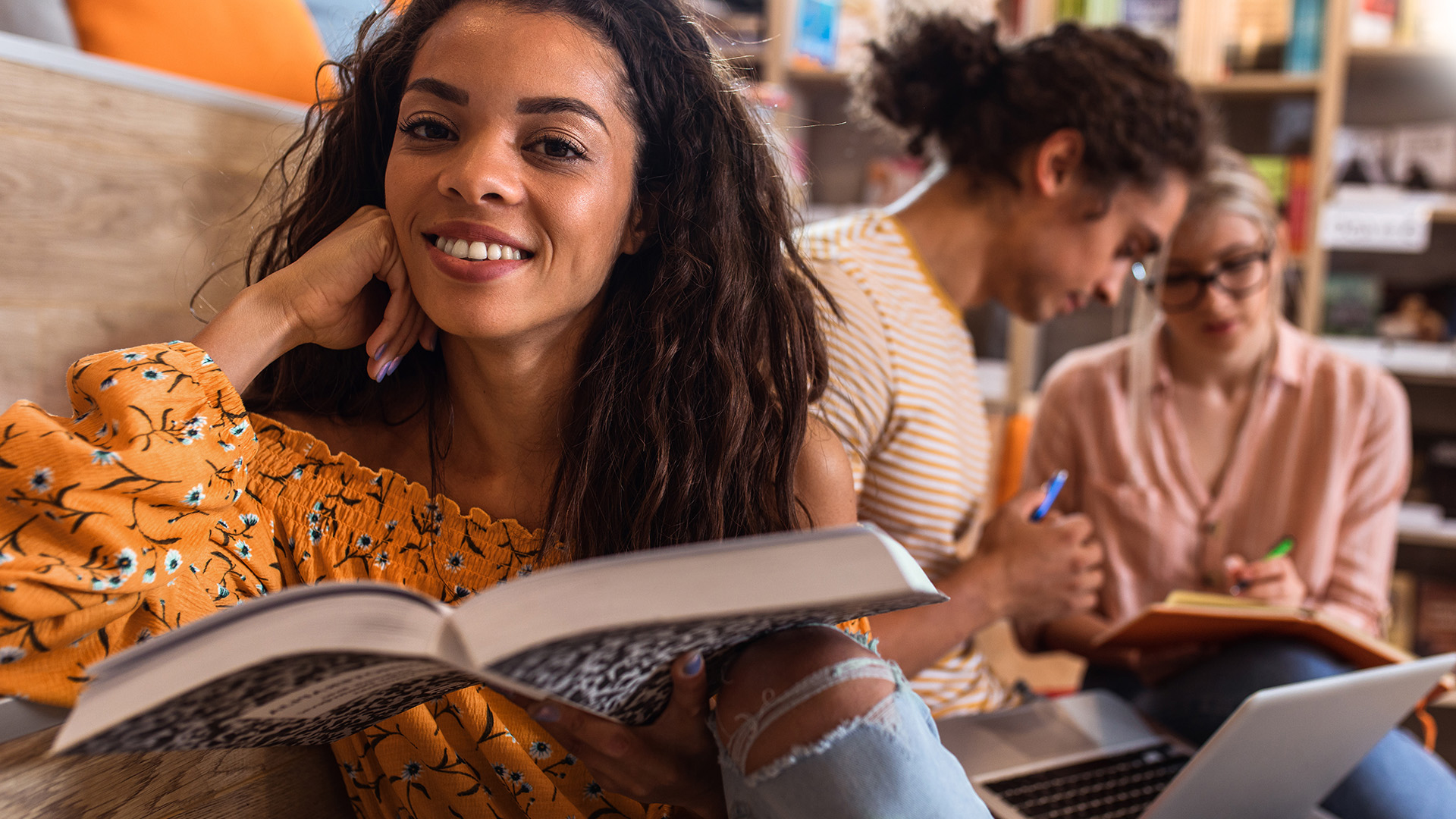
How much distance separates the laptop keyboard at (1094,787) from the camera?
98 cm

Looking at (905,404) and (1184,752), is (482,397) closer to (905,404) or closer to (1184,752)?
(905,404)

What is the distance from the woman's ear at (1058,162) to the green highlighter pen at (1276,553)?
60cm

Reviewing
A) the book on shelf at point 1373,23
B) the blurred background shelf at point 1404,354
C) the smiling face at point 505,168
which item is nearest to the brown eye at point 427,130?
the smiling face at point 505,168

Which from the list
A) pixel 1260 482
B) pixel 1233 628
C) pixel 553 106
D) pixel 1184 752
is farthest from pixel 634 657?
pixel 1260 482

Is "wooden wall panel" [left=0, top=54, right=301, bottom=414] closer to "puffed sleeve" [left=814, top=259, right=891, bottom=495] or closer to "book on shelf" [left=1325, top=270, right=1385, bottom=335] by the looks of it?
"puffed sleeve" [left=814, top=259, right=891, bottom=495]

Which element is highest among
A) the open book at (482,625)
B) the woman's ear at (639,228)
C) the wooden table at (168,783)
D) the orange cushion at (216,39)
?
the orange cushion at (216,39)

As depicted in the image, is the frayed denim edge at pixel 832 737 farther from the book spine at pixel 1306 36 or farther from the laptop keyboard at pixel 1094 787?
the book spine at pixel 1306 36

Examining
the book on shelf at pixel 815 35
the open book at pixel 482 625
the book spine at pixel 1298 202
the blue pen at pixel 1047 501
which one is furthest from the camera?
the book on shelf at pixel 815 35

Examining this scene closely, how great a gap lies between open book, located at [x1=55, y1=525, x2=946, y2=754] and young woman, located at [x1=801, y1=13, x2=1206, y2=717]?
642 millimetres

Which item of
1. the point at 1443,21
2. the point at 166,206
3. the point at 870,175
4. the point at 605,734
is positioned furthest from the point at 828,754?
the point at 1443,21

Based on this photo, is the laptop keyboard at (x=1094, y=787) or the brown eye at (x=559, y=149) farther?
the laptop keyboard at (x=1094, y=787)

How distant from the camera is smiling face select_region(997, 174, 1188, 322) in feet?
4.64

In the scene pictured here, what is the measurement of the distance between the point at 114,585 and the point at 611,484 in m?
0.36

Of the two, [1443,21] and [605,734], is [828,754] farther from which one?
[1443,21]
